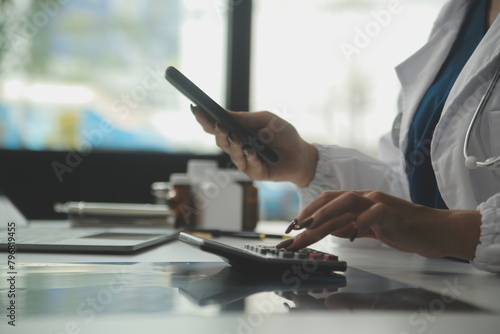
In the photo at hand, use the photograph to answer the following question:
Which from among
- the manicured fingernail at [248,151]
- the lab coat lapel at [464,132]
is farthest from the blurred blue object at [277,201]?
the lab coat lapel at [464,132]

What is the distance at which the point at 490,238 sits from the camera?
68 cm

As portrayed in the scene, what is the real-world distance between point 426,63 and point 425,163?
0.90 feet

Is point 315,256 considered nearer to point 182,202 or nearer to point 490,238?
point 490,238

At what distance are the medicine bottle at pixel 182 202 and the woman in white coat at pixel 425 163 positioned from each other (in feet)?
1.47

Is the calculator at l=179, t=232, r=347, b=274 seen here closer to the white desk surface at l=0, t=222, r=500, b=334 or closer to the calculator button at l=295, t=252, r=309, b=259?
the calculator button at l=295, t=252, r=309, b=259

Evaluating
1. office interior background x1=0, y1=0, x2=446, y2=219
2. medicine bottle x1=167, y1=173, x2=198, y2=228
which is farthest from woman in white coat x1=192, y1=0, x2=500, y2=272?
office interior background x1=0, y1=0, x2=446, y2=219

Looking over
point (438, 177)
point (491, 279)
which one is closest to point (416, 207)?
point (491, 279)

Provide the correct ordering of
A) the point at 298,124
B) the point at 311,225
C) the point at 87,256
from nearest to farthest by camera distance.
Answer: the point at 311,225, the point at 87,256, the point at 298,124

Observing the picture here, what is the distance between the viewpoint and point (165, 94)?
2314 mm

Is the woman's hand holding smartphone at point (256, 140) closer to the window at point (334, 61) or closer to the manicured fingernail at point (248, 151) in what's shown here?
the manicured fingernail at point (248, 151)

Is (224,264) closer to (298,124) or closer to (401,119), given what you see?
(401,119)

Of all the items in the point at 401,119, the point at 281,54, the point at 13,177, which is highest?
the point at 281,54

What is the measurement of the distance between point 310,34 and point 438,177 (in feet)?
5.15

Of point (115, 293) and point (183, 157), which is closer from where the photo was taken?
point (115, 293)
